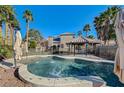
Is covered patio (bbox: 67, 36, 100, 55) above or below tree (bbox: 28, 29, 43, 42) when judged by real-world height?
below

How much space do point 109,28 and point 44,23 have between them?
503 inches

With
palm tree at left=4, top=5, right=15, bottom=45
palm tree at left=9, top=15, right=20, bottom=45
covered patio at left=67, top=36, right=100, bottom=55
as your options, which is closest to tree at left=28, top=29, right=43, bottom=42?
palm tree at left=9, top=15, right=20, bottom=45

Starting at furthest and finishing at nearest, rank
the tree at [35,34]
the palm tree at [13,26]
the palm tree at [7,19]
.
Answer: the palm tree at [7,19] → the tree at [35,34] → the palm tree at [13,26]

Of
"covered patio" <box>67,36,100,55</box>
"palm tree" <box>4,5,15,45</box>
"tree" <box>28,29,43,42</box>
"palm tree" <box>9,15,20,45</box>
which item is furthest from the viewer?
"covered patio" <box>67,36,100,55</box>

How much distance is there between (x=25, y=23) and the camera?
10.3 m

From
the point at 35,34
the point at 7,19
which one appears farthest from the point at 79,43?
the point at 7,19

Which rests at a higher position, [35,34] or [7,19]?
[7,19]

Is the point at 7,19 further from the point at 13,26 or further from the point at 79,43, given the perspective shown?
the point at 79,43

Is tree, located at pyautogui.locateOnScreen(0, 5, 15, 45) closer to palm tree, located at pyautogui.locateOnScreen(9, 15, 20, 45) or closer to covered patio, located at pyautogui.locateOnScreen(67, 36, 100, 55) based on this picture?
palm tree, located at pyautogui.locateOnScreen(9, 15, 20, 45)

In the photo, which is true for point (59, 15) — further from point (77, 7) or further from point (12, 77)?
point (12, 77)

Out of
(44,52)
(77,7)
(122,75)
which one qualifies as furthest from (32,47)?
(122,75)

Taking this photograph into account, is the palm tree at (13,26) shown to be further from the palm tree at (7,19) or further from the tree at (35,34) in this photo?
the tree at (35,34)

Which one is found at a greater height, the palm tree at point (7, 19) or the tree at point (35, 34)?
the palm tree at point (7, 19)

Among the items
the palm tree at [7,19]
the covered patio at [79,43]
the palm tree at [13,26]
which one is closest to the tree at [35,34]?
the palm tree at [13,26]
